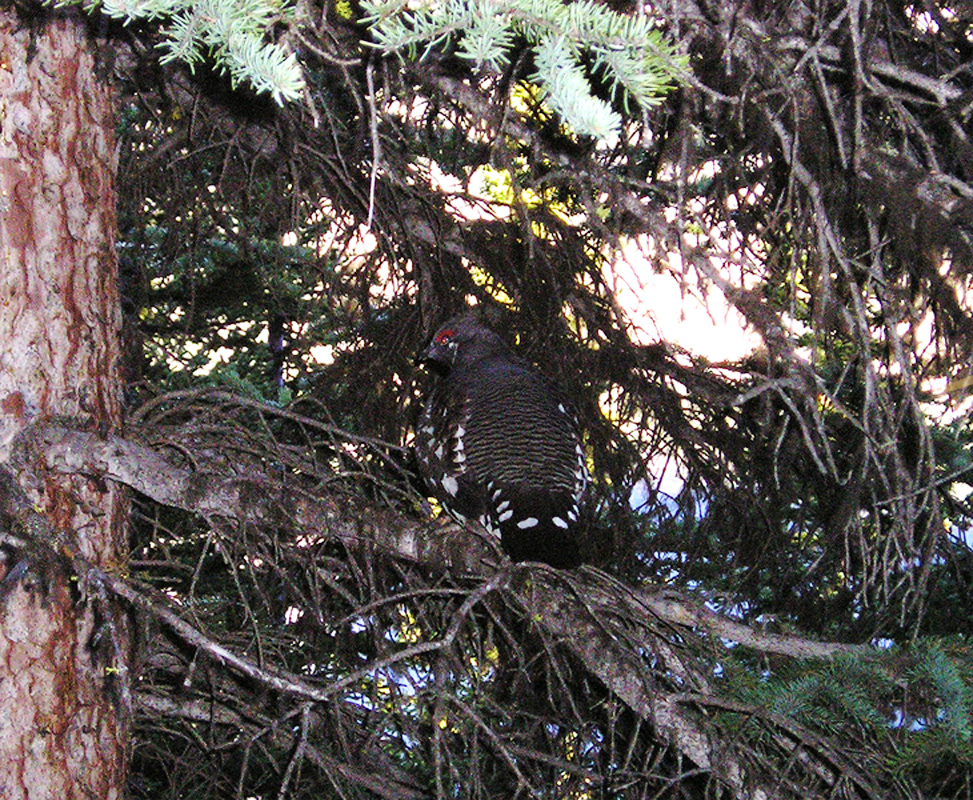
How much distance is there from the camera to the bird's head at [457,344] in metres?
5.49

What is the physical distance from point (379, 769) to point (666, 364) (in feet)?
7.94

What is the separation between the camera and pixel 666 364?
17.1 ft

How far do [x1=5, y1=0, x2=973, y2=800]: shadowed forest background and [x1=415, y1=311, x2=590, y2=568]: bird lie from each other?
18cm

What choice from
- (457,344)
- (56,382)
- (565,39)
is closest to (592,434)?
(457,344)

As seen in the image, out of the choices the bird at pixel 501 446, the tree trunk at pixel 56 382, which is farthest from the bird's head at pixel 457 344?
the tree trunk at pixel 56 382

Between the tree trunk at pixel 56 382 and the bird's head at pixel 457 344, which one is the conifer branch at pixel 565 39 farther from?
the bird's head at pixel 457 344

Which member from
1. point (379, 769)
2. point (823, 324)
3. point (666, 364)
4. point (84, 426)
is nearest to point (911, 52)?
point (823, 324)

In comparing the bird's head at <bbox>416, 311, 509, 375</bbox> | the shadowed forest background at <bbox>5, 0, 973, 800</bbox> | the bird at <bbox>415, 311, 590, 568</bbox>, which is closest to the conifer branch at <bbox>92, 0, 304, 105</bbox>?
the shadowed forest background at <bbox>5, 0, 973, 800</bbox>

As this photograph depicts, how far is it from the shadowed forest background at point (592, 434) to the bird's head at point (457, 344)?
4.1 inches

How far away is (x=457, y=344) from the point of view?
554 centimetres

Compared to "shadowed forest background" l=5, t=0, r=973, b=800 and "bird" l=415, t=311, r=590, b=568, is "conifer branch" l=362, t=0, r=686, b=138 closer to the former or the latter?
"shadowed forest background" l=5, t=0, r=973, b=800

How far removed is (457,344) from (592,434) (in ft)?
2.94

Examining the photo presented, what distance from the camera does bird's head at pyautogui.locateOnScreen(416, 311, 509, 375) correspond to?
549 cm

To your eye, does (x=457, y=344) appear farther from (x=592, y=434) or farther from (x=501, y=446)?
(x=592, y=434)
